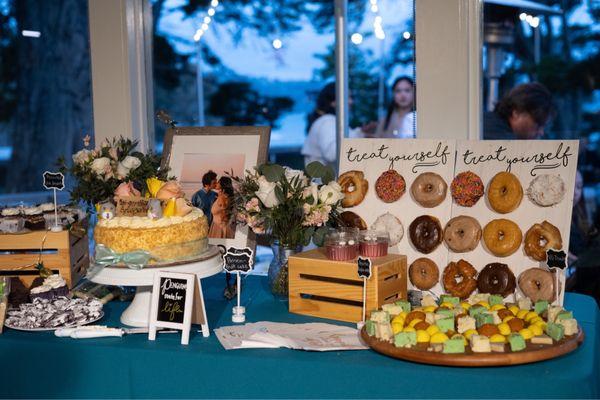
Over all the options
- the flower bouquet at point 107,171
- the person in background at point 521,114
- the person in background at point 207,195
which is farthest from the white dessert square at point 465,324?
the person in background at point 521,114

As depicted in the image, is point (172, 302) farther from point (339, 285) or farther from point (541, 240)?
point (541, 240)

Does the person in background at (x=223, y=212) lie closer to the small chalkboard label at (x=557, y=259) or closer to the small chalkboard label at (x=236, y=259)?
the small chalkboard label at (x=236, y=259)

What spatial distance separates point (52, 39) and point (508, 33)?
333 cm

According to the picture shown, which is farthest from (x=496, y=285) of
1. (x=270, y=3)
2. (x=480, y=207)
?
(x=270, y=3)

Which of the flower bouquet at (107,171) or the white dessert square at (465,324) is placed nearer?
the white dessert square at (465,324)

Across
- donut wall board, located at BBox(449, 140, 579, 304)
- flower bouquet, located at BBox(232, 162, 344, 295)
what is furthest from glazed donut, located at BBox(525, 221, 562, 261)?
flower bouquet, located at BBox(232, 162, 344, 295)

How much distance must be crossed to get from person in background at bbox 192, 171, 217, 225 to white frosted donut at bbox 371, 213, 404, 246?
635mm

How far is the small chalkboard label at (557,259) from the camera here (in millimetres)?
2012

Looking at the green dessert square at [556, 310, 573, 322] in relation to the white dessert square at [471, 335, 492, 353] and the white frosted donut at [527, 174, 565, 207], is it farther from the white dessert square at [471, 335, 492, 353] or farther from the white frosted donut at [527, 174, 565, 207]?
the white frosted donut at [527, 174, 565, 207]

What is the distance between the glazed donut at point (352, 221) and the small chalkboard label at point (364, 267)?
40 cm

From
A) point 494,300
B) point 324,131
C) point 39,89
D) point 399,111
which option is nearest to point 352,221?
point 494,300

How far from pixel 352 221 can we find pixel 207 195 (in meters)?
0.57

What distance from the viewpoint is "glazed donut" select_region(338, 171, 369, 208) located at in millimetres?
2441

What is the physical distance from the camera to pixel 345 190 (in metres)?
2.46
